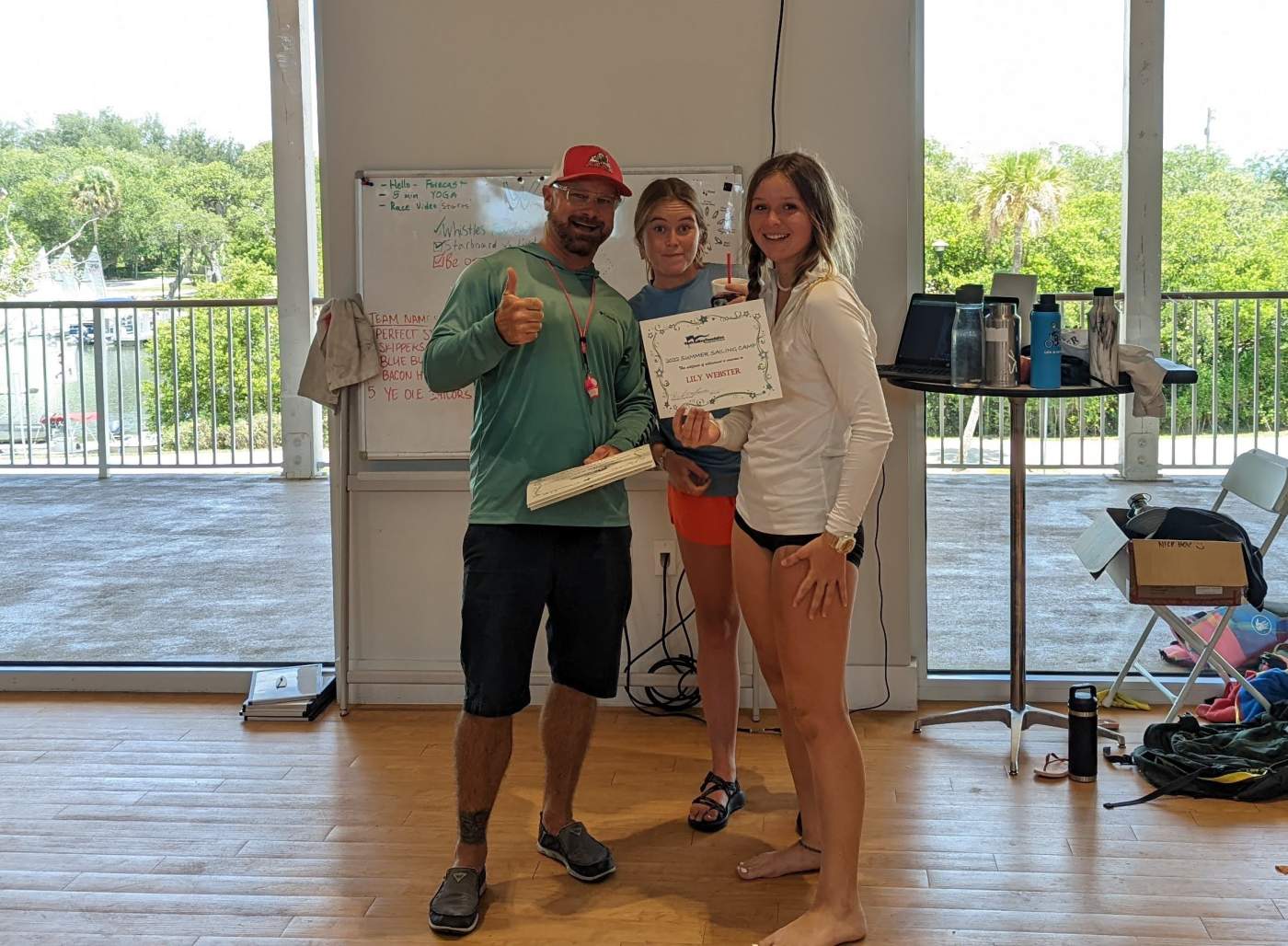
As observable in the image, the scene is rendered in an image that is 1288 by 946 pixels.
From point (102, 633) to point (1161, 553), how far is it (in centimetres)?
359

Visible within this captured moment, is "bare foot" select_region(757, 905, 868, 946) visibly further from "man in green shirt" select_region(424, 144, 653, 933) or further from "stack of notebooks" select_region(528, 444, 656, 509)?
"stack of notebooks" select_region(528, 444, 656, 509)

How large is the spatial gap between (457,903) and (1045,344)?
81.7 inches

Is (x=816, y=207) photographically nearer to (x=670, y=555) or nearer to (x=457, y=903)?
(x=457, y=903)

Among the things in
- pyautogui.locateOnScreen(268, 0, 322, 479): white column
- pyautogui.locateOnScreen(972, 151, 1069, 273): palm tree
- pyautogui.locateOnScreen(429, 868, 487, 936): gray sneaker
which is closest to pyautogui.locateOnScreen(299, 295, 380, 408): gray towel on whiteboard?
pyautogui.locateOnScreen(268, 0, 322, 479): white column

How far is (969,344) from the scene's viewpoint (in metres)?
3.46

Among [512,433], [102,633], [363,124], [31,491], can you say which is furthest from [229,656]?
[512,433]

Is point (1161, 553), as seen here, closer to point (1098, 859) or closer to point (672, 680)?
point (1098, 859)

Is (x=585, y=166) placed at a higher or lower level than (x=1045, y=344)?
higher

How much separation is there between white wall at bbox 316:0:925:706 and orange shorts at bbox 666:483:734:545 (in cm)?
94

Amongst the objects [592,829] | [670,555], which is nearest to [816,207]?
[592,829]

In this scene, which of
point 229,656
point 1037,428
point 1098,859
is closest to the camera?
point 1098,859

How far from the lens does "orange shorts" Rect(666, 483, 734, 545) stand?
3.08 metres

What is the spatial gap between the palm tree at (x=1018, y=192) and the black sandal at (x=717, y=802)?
193cm

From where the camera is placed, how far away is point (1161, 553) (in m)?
3.43
